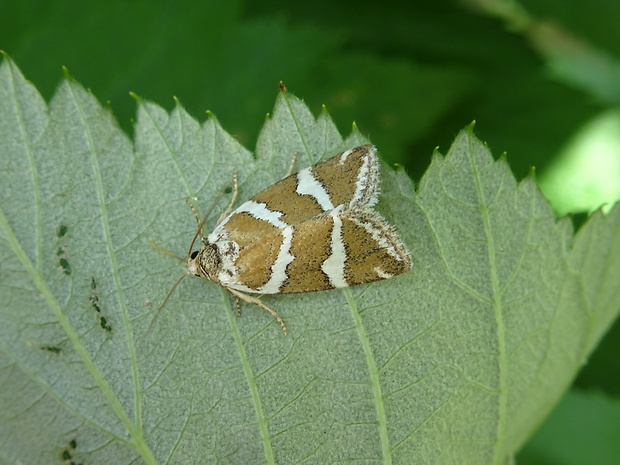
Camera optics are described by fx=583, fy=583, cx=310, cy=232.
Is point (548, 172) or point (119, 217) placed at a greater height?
point (548, 172)

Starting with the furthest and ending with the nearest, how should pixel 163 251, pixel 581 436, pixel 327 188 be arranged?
pixel 581 436 < pixel 327 188 < pixel 163 251

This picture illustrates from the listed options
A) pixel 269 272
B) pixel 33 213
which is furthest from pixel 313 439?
pixel 33 213

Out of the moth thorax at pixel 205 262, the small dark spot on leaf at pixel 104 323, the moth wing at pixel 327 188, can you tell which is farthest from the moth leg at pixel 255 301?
the small dark spot on leaf at pixel 104 323

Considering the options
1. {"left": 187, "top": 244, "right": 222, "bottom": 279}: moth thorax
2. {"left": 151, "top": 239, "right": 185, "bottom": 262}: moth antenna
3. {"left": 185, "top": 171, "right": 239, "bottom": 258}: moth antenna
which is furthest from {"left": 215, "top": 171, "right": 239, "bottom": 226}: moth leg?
{"left": 151, "top": 239, "right": 185, "bottom": 262}: moth antenna

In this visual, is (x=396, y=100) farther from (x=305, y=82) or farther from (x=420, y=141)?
(x=305, y=82)

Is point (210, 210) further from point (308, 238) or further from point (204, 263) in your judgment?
point (308, 238)

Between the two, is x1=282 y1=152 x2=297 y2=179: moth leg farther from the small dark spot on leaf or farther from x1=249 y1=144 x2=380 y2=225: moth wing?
the small dark spot on leaf

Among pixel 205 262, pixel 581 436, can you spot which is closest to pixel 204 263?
pixel 205 262
